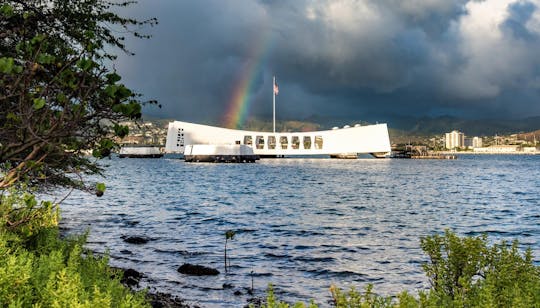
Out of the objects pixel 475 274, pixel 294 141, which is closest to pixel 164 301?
pixel 475 274

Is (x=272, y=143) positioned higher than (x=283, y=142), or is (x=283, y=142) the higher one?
(x=283, y=142)

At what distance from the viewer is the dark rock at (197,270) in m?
14.0

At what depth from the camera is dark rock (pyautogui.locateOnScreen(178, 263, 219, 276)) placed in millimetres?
13953

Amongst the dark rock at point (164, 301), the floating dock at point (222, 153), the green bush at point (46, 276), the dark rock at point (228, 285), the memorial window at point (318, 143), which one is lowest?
the dark rock at point (228, 285)

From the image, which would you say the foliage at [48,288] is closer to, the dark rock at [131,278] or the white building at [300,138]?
the dark rock at [131,278]

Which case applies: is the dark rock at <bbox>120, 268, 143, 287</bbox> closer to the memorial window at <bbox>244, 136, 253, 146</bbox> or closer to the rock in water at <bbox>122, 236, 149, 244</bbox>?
the rock in water at <bbox>122, 236, 149, 244</bbox>

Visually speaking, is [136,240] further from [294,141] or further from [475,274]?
[294,141]

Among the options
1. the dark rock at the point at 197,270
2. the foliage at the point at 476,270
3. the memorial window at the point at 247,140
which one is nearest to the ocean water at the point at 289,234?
the dark rock at the point at 197,270

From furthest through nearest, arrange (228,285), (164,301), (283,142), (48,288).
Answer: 1. (283,142)
2. (228,285)
3. (164,301)
4. (48,288)

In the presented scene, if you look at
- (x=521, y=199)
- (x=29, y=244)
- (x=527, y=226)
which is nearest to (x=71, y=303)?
(x=29, y=244)

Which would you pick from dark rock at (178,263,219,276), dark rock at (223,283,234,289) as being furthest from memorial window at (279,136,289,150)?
dark rock at (223,283,234,289)

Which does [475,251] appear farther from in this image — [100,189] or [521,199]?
[521,199]

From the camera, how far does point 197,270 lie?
46.3 feet

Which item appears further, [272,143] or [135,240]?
[272,143]
